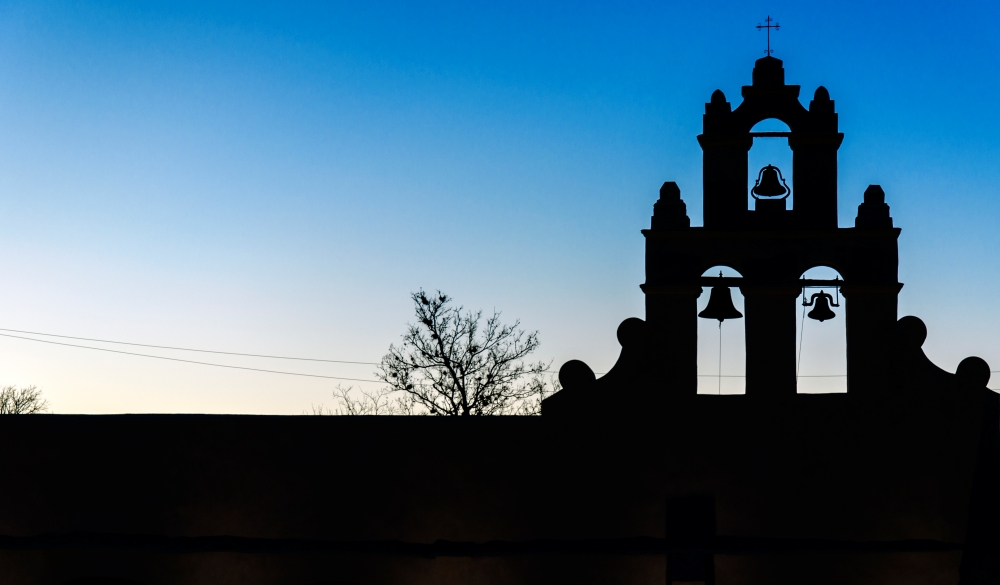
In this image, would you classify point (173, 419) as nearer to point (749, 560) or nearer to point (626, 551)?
point (626, 551)

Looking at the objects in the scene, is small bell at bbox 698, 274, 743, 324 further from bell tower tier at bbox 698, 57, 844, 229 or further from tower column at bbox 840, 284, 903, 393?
tower column at bbox 840, 284, 903, 393

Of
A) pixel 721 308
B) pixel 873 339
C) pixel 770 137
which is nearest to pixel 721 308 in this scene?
pixel 721 308

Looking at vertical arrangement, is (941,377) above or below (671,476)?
above

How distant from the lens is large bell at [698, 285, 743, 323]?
1172 cm

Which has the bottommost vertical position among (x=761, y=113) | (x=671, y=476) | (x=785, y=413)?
(x=671, y=476)

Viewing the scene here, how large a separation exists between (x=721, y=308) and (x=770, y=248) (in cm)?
90

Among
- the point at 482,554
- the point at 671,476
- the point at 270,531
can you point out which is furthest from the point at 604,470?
the point at 270,531

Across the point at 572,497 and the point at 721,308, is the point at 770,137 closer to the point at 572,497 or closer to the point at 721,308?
the point at 721,308

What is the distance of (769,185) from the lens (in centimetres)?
1148

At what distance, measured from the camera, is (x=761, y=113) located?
1139 centimetres

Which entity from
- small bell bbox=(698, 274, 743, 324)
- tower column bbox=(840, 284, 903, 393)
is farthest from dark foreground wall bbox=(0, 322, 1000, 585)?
small bell bbox=(698, 274, 743, 324)

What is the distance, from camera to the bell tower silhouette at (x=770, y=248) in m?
11.1

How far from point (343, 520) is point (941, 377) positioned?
20.5 feet

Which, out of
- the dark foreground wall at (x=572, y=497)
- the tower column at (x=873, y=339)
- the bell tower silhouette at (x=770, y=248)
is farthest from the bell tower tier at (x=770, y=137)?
the dark foreground wall at (x=572, y=497)
